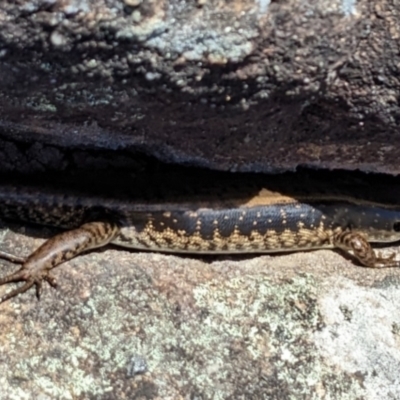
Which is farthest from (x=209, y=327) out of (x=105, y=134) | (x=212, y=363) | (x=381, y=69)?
(x=381, y=69)

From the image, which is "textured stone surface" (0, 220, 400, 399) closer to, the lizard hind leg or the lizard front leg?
the lizard front leg

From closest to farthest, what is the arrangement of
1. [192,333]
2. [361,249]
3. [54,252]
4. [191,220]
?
[192,333] < [54,252] < [191,220] < [361,249]

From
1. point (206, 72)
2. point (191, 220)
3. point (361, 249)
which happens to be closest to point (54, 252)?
point (191, 220)

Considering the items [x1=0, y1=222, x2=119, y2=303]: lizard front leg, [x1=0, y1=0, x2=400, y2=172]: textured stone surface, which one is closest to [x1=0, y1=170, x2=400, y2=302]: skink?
[x1=0, y1=222, x2=119, y2=303]: lizard front leg

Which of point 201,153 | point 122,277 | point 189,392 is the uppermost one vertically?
point 201,153

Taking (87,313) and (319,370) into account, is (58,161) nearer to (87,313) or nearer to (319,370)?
(87,313)

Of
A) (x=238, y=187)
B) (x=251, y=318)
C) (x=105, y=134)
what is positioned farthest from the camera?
(x=238, y=187)

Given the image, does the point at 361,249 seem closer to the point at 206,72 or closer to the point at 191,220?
the point at 191,220

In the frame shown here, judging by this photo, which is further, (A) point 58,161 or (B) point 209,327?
(A) point 58,161
